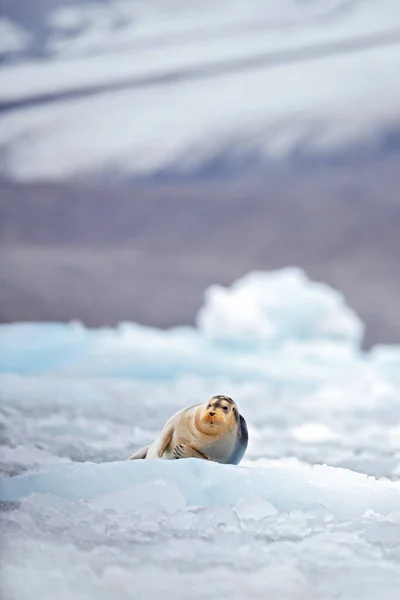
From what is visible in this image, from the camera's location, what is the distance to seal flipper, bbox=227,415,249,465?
2979 mm

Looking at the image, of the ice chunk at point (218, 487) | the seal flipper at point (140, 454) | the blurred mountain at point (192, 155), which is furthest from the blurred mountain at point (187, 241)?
the ice chunk at point (218, 487)

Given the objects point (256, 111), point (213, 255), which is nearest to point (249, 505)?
point (213, 255)

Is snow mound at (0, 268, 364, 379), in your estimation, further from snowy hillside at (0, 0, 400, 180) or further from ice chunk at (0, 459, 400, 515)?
ice chunk at (0, 459, 400, 515)

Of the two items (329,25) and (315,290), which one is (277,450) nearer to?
(315,290)

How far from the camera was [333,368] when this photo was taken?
342cm

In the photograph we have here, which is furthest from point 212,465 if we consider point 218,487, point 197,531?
point 197,531

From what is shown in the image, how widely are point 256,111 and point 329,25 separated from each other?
17.3 inches

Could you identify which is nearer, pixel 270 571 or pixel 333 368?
pixel 270 571

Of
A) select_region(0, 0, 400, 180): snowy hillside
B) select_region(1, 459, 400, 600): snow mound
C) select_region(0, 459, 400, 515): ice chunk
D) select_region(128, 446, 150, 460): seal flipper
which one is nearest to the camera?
select_region(1, 459, 400, 600): snow mound

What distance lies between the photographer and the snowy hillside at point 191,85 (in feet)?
11.0

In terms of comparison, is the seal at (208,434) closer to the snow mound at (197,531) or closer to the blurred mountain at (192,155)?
the snow mound at (197,531)

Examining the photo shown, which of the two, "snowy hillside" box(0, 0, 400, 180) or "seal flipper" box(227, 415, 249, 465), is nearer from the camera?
"seal flipper" box(227, 415, 249, 465)

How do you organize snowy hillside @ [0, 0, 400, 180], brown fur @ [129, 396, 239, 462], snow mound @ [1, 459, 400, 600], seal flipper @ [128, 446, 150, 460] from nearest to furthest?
snow mound @ [1, 459, 400, 600] < brown fur @ [129, 396, 239, 462] < seal flipper @ [128, 446, 150, 460] < snowy hillside @ [0, 0, 400, 180]

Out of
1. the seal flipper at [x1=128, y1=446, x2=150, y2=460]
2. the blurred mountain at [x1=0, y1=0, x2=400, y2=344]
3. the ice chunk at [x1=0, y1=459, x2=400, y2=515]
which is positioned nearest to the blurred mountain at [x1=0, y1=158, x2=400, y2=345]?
the blurred mountain at [x1=0, y1=0, x2=400, y2=344]
